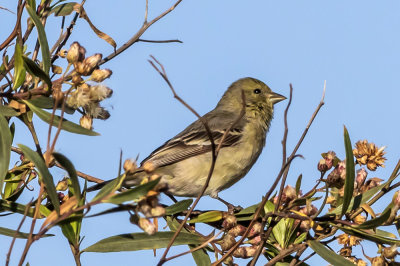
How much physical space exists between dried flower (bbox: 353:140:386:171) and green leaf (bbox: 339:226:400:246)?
1.51 feet

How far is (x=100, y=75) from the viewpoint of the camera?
9.20 ft

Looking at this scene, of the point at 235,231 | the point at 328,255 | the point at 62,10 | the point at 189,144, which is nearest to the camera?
the point at 328,255

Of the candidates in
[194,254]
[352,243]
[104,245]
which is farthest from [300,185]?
[104,245]

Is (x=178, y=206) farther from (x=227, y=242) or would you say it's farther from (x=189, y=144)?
(x=189, y=144)

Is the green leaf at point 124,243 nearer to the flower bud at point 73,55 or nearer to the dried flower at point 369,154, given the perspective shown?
the flower bud at point 73,55

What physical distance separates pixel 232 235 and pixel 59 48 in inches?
55.7

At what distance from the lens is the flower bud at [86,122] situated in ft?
9.36

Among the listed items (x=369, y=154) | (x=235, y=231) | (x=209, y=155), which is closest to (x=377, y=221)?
(x=369, y=154)

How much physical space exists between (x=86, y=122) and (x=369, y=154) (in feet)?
5.68

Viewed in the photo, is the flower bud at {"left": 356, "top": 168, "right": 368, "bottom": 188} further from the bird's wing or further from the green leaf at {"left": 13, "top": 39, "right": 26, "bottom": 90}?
the bird's wing

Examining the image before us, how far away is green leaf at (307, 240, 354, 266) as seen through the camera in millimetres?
3297

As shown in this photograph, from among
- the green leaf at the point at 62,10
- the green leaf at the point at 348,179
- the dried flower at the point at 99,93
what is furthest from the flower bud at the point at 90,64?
the green leaf at the point at 348,179

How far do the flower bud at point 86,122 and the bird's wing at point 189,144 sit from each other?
133 inches

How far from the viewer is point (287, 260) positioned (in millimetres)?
3967
